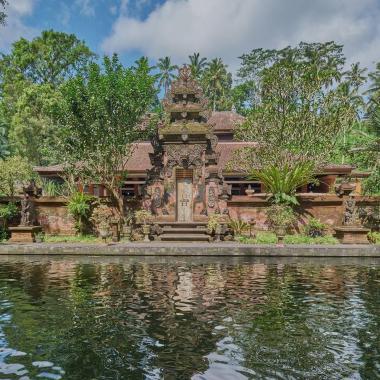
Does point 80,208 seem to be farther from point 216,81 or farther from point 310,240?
point 216,81

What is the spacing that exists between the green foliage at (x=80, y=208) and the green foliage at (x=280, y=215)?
934 cm

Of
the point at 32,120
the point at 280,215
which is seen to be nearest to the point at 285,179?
the point at 280,215

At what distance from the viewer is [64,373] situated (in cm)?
569

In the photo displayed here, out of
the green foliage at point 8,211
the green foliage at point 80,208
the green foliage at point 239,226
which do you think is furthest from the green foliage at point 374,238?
the green foliage at point 8,211

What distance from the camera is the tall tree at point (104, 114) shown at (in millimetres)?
22297

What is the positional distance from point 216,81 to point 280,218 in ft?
170

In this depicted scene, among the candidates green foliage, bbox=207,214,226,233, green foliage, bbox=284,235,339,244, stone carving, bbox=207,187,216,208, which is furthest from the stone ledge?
stone carving, bbox=207,187,216,208

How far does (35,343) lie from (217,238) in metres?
15.2

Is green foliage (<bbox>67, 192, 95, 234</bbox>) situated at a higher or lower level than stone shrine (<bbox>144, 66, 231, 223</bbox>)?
lower

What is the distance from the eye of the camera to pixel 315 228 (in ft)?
73.1

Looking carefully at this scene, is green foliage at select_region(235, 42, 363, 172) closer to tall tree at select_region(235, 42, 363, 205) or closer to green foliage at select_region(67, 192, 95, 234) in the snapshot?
tall tree at select_region(235, 42, 363, 205)

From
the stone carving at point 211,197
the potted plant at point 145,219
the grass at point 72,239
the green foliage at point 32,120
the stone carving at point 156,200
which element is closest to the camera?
the grass at point 72,239

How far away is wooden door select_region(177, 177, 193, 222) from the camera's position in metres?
24.0

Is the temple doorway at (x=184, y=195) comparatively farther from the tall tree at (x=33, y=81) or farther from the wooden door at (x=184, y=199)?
the tall tree at (x=33, y=81)
